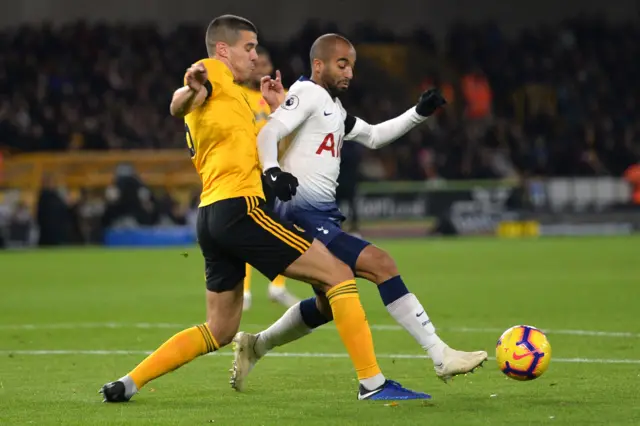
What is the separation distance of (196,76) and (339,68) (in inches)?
45.4

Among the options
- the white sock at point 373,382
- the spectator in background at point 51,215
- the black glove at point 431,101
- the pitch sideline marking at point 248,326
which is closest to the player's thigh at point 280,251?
the white sock at point 373,382

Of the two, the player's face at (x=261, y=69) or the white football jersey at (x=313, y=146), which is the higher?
the player's face at (x=261, y=69)

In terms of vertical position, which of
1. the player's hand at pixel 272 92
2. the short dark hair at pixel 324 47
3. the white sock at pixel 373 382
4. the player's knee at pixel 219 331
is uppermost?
the short dark hair at pixel 324 47

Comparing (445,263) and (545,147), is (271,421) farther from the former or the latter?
(545,147)

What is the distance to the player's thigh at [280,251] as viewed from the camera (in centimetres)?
616

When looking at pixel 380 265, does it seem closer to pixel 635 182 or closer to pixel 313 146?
pixel 313 146

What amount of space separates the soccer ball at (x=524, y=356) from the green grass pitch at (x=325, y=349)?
147mm

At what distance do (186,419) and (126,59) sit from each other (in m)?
25.2

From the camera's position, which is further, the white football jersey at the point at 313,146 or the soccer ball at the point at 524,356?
the white football jersey at the point at 313,146

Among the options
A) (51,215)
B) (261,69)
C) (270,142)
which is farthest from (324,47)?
(51,215)

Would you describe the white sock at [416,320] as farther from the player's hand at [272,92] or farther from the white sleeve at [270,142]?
the player's hand at [272,92]

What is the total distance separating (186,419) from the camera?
572cm

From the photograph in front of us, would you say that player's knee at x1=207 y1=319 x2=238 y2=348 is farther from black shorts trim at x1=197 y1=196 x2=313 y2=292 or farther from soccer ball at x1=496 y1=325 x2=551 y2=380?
soccer ball at x1=496 y1=325 x2=551 y2=380

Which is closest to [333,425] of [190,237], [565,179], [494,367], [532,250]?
[494,367]
